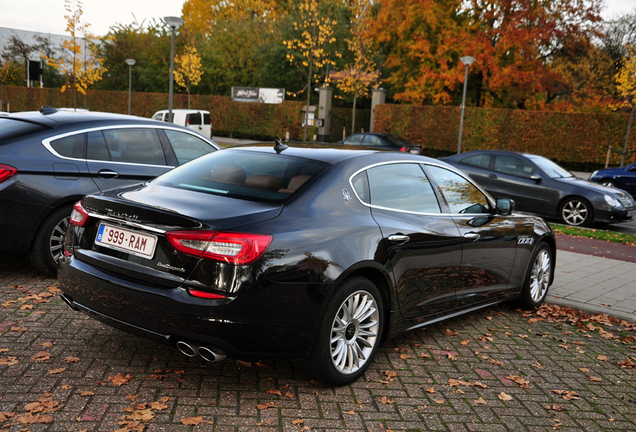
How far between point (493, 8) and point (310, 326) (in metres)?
30.9

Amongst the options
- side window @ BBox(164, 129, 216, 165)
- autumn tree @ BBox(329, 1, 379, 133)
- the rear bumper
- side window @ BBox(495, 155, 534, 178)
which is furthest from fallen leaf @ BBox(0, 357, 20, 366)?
autumn tree @ BBox(329, 1, 379, 133)

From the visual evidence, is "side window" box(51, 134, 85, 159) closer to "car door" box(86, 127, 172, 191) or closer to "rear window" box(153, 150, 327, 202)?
"car door" box(86, 127, 172, 191)

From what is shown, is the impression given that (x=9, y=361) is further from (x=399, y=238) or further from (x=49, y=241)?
(x=399, y=238)

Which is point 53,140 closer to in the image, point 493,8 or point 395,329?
point 395,329

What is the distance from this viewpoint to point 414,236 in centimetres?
430

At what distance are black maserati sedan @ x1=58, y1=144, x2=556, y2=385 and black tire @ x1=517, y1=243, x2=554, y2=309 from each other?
1.35 metres

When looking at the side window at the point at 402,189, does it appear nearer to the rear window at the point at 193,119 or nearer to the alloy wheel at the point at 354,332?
the alloy wheel at the point at 354,332

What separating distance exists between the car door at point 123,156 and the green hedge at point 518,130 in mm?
24549

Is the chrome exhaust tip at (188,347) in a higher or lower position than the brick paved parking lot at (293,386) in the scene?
higher

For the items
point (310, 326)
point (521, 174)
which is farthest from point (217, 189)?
point (521, 174)

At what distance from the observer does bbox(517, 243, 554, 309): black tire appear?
5988 mm

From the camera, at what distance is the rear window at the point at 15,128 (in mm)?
5559

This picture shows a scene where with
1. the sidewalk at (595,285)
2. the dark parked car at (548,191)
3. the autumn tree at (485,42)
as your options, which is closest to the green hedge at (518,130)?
the autumn tree at (485,42)

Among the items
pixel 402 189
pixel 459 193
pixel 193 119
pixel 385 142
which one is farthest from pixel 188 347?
pixel 193 119
